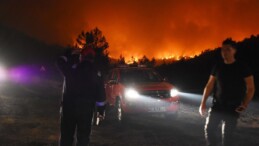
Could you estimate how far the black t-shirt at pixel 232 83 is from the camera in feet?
19.7

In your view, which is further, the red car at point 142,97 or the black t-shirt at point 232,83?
the red car at point 142,97

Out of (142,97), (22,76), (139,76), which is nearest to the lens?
(142,97)

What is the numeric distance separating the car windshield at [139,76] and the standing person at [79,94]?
7.28 meters

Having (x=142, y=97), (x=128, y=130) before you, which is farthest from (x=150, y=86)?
(x=128, y=130)

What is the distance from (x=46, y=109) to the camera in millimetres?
15656

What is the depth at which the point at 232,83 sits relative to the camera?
6039mm

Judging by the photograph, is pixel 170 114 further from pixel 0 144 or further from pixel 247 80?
pixel 247 80

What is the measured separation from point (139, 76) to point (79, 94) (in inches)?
318

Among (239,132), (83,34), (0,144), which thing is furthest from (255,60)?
(83,34)

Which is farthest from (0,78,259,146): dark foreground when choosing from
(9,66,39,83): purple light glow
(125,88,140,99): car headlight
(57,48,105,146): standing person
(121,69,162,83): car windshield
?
(9,66,39,83): purple light glow

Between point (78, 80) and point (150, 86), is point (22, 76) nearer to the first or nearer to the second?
point (150, 86)

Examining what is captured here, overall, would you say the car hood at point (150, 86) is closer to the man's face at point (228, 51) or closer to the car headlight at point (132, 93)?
the car headlight at point (132, 93)

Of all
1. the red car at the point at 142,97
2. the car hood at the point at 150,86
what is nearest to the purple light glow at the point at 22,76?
the red car at the point at 142,97

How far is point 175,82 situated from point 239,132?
1360 inches
